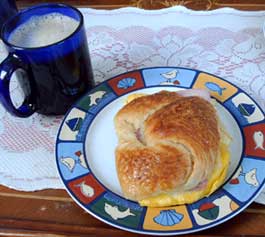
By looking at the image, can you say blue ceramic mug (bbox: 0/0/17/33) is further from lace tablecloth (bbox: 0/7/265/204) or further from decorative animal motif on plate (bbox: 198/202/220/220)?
decorative animal motif on plate (bbox: 198/202/220/220)

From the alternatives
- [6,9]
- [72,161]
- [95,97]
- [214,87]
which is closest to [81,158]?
[72,161]

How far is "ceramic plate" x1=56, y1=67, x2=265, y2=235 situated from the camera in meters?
0.48

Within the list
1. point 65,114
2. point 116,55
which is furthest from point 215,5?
point 65,114

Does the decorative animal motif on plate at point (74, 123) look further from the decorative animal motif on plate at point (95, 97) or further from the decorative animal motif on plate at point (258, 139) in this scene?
the decorative animal motif on plate at point (258, 139)

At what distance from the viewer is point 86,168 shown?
0.55 m

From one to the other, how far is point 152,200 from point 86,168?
100 millimetres

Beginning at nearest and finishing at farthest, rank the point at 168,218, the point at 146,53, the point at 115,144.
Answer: the point at 168,218 < the point at 115,144 < the point at 146,53

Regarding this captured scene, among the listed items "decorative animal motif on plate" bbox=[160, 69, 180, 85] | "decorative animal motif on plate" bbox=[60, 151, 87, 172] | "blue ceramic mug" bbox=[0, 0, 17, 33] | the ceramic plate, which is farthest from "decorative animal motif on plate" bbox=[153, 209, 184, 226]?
"blue ceramic mug" bbox=[0, 0, 17, 33]

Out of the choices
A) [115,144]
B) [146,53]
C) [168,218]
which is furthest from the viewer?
[146,53]

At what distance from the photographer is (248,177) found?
0.52 metres

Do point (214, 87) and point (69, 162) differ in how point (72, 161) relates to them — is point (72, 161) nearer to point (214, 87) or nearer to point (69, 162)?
point (69, 162)

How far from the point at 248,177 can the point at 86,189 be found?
0.63 ft

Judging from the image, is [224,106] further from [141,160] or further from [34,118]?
[34,118]

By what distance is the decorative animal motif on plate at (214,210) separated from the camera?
0.48m
